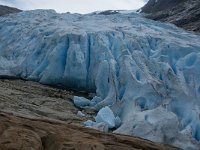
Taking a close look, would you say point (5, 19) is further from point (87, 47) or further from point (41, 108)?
point (41, 108)

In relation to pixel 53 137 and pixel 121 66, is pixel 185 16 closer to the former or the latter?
pixel 121 66

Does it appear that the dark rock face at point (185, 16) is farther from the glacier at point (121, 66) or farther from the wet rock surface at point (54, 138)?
the wet rock surface at point (54, 138)

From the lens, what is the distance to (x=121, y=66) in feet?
50.9

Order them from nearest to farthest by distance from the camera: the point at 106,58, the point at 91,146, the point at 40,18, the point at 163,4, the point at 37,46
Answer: the point at 91,146 < the point at 106,58 < the point at 37,46 < the point at 40,18 < the point at 163,4

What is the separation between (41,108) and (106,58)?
449 centimetres

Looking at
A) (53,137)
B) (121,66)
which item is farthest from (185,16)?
(53,137)

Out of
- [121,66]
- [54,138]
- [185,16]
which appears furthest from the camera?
[185,16]

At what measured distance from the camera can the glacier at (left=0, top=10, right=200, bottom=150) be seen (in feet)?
36.3

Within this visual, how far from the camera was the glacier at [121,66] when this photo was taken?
11078 mm

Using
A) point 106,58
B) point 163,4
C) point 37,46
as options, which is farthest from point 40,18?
point 163,4

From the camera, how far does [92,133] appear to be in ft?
26.9

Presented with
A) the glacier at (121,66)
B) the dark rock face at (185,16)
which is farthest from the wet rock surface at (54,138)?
the dark rock face at (185,16)

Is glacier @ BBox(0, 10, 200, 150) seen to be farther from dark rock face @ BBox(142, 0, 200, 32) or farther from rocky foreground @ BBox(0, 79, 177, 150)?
dark rock face @ BBox(142, 0, 200, 32)

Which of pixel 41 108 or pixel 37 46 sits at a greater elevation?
pixel 37 46
